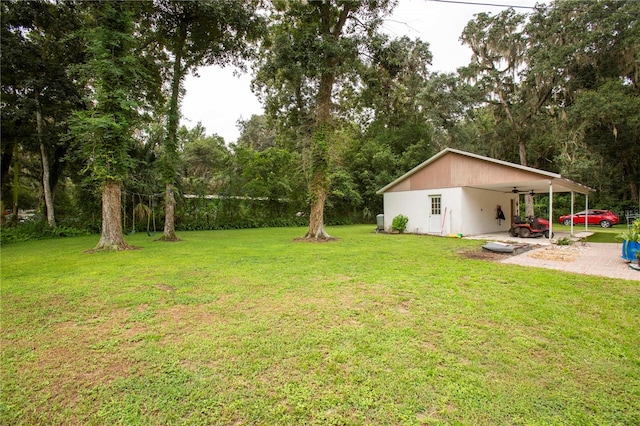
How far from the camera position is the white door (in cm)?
1355

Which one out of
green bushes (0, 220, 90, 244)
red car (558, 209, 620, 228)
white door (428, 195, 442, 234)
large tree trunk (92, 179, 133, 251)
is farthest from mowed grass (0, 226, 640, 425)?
red car (558, 209, 620, 228)

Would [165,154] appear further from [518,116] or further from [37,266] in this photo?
[518,116]

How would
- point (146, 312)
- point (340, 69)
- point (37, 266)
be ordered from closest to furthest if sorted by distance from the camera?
point (146, 312)
point (37, 266)
point (340, 69)

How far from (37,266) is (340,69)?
10693mm

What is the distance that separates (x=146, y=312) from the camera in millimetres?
3617

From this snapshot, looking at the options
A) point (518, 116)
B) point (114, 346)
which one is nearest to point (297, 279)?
point (114, 346)

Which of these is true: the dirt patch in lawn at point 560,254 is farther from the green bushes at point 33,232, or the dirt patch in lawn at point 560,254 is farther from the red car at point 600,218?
the green bushes at point 33,232

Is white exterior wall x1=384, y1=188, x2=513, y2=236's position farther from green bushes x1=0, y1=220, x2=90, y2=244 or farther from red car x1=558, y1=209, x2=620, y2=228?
green bushes x1=0, y1=220, x2=90, y2=244

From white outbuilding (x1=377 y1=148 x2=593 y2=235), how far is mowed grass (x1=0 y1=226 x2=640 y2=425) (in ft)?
25.4

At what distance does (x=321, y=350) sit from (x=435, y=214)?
12.4m

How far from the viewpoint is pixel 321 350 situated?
8.73ft

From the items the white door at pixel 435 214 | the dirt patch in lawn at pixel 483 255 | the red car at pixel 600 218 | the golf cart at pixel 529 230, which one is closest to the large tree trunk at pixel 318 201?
the dirt patch in lawn at pixel 483 255

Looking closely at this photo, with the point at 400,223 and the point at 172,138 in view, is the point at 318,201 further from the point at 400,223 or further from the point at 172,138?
the point at 172,138

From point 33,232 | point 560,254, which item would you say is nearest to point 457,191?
point 560,254
